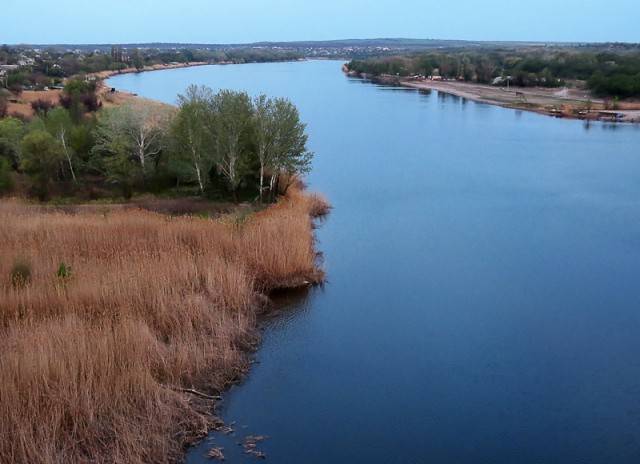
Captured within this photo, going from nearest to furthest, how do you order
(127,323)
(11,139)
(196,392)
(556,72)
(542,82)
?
1. (196,392)
2. (127,323)
3. (11,139)
4. (542,82)
5. (556,72)

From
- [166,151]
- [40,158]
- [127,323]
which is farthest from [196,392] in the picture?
[40,158]

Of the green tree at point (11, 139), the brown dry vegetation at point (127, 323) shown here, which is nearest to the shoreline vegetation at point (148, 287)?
the brown dry vegetation at point (127, 323)

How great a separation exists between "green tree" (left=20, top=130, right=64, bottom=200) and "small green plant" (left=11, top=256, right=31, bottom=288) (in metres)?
12.2

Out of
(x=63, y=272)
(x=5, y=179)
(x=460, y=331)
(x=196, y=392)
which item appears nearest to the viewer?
(x=196, y=392)

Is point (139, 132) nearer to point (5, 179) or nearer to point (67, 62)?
point (5, 179)

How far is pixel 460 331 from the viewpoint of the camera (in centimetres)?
1164

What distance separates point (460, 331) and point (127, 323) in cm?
591

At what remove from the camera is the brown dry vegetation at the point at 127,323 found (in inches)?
277

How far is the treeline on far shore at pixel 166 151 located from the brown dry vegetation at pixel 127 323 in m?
5.19

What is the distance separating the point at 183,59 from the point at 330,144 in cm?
9922

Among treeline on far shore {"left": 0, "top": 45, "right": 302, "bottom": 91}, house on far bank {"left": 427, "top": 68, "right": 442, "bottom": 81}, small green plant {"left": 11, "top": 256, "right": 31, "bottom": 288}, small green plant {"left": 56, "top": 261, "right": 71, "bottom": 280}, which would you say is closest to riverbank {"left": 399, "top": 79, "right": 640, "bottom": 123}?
house on far bank {"left": 427, "top": 68, "right": 442, "bottom": 81}

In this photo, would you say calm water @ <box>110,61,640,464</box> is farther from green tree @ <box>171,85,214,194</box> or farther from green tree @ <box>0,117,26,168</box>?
green tree @ <box>0,117,26,168</box>

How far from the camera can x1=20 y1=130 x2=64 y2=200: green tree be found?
2172 centimetres

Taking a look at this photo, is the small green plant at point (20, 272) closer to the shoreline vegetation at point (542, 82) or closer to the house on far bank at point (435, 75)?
the shoreline vegetation at point (542, 82)
